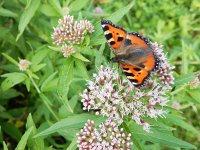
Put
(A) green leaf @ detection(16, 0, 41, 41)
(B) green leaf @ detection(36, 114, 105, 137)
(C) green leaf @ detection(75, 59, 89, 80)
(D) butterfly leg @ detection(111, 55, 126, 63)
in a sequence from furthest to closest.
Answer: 1. (A) green leaf @ detection(16, 0, 41, 41)
2. (C) green leaf @ detection(75, 59, 89, 80)
3. (D) butterfly leg @ detection(111, 55, 126, 63)
4. (B) green leaf @ detection(36, 114, 105, 137)

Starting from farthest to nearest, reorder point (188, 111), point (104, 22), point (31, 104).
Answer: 1. point (188, 111)
2. point (31, 104)
3. point (104, 22)

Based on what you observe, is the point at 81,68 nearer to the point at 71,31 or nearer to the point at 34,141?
the point at 71,31

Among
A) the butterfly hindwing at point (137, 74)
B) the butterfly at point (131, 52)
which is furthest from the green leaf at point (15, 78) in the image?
the butterfly hindwing at point (137, 74)

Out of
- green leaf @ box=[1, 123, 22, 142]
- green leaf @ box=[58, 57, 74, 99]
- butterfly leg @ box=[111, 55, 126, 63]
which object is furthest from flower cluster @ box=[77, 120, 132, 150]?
green leaf @ box=[1, 123, 22, 142]

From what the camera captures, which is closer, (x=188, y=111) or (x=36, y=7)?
(x=36, y=7)

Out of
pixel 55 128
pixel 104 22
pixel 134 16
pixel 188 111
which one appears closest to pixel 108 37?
pixel 104 22

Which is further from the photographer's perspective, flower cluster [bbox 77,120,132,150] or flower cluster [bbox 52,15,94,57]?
flower cluster [bbox 52,15,94,57]

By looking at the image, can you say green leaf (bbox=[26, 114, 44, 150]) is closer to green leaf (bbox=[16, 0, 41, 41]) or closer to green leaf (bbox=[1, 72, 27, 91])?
green leaf (bbox=[1, 72, 27, 91])

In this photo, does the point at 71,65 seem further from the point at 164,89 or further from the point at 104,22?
the point at 164,89
